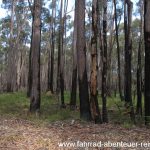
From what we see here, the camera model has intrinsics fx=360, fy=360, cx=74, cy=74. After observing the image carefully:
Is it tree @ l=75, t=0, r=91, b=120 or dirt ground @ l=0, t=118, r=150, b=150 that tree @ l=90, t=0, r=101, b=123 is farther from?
tree @ l=75, t=0, r=91, b=120

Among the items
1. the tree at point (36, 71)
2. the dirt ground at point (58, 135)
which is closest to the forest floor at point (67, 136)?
the dirt ground at point (58, 135)

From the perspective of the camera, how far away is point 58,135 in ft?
27.9

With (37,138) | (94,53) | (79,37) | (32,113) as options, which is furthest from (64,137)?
(32,113)

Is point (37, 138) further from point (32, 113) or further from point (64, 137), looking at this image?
point (32, 113)

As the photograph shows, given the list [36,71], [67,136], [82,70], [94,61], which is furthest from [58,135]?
[36,71]

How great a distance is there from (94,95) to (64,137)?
2201 mm

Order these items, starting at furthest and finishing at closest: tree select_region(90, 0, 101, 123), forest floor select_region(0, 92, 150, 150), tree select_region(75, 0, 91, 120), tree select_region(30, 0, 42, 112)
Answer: tree select_region(30, 0, 42, 112), tree select_region(75, 0, 91, 120), tree select_region(90, 0, 101, 123), forest floor select_region(0, 92, 150, 150)

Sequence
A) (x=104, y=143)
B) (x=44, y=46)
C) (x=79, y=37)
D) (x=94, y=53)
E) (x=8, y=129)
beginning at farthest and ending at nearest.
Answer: (x=44, y=46) < (x=79, y=37) < (x=94, y=53) < (x=8, y=129) < (x=104, y=143)

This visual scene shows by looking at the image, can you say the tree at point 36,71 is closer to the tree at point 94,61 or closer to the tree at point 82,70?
the tree at point 82,70

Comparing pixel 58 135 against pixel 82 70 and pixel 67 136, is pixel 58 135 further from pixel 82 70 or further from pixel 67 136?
pixel 82 70

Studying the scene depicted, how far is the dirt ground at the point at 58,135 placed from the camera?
24.9ft

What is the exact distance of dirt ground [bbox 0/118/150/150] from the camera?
759 cm

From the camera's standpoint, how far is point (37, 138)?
8.12 meters

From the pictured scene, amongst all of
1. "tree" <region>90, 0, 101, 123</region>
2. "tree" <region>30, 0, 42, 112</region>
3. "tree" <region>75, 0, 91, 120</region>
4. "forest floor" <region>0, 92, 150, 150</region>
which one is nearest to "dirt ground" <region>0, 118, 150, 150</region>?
"forest floor" <region>0, 92, 150, 150</region>
